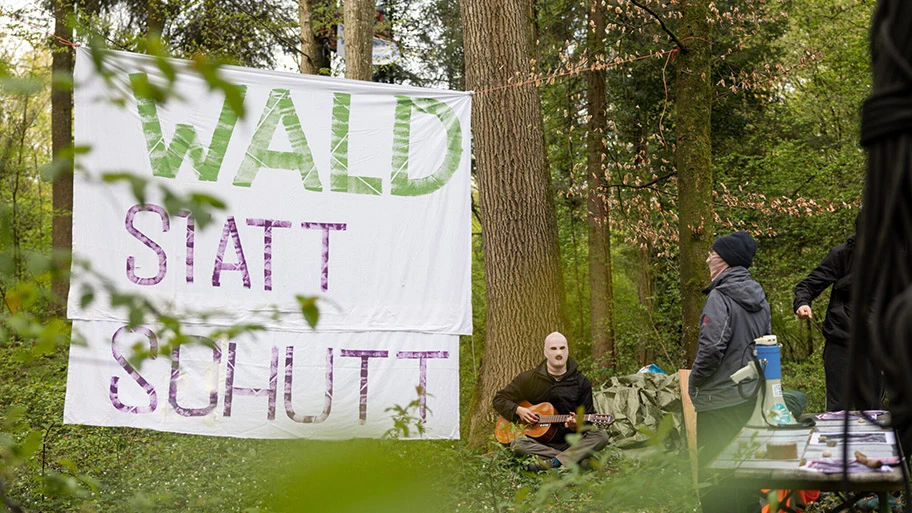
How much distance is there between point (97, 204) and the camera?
492 centimetres

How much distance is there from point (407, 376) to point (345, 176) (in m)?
1.25

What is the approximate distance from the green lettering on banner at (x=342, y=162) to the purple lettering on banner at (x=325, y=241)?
0.73 feet

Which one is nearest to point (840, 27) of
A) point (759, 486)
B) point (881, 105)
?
point (759, 486)

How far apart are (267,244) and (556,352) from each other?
96.7 inches

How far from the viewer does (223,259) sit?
511 centimetres

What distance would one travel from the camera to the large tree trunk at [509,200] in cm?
687

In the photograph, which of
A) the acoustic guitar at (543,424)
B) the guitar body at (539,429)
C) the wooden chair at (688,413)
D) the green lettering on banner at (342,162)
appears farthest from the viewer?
the guitar body at (539,429)

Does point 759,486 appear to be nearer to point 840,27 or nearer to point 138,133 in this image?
point 138,133

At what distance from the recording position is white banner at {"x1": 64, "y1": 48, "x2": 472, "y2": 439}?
16.3ft

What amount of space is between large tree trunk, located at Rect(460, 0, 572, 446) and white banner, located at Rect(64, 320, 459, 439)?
1.59m

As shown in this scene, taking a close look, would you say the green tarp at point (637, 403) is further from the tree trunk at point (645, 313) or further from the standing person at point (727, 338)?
the tree trunk at point (645, 313)

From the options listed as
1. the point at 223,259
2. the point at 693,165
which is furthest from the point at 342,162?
the point at 693,165

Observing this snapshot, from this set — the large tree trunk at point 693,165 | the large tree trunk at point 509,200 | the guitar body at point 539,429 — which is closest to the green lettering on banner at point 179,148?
the large tree trunk at point 509,200

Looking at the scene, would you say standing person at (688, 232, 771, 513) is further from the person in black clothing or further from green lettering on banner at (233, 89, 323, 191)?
green lettering on banner at (233, 89, 323, 191)
